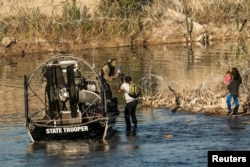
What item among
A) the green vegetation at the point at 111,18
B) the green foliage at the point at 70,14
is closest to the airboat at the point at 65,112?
the green vegetation at the point at 111,18

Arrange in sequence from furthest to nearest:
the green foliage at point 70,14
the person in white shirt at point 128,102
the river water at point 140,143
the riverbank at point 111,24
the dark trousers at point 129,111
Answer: the green foliage at point 70,14, the riverbank at point 111,24, the dark trousers at point 129,111, the person in white shirt at point 128,102, the river water at point 140,143

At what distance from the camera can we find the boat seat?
23.1 m

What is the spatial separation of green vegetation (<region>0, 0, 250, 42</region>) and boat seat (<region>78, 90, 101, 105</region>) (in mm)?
32102

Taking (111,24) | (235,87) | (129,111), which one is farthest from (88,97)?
(111,24)

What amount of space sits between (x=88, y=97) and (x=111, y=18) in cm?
3350

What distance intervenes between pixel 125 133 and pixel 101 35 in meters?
33.2

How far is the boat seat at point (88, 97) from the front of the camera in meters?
23.1

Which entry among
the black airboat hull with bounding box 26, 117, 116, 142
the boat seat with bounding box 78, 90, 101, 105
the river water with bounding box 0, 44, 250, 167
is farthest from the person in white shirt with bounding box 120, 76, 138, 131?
the black airboat hull with bounding box 26, 117, 116, 142

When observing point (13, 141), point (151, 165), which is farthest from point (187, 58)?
point (151, 165)

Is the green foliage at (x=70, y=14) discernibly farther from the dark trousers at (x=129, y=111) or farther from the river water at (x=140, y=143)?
the dark trousers at (x=129, y=111)

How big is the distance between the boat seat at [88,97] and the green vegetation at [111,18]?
105 feet

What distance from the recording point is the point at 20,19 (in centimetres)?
5566

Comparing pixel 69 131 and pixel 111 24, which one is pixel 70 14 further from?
pixel 69 131

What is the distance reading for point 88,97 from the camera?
23234 mm
